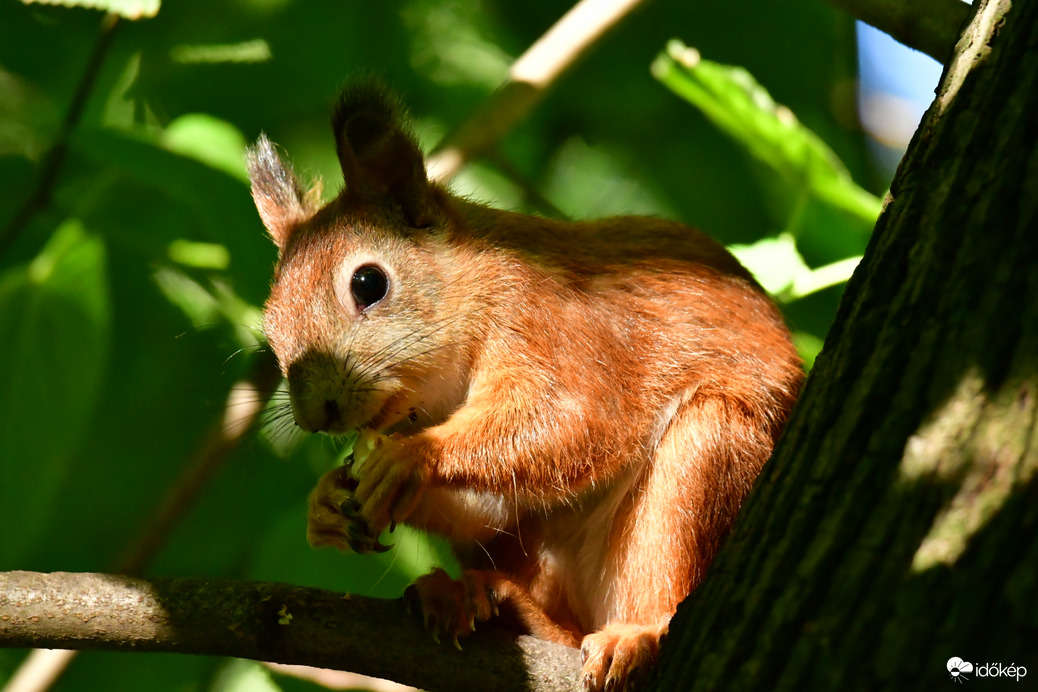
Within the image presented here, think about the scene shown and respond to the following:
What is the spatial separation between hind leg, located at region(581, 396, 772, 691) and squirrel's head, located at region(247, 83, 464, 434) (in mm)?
790

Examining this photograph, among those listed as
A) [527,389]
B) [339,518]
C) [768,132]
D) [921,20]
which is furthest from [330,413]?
[921,20]

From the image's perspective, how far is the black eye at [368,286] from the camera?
10.5ft

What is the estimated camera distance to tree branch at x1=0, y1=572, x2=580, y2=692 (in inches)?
94.9

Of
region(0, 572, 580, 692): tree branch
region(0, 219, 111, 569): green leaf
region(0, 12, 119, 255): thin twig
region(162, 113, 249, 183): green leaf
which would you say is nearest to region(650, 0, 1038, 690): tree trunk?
region(0, 572, 580, 692): tree branch

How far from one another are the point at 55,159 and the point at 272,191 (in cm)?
124

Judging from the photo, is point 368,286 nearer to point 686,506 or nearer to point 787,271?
point 686,506

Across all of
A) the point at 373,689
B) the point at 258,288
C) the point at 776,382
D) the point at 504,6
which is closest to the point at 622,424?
the point at 776,382

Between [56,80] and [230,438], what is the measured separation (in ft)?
6.70

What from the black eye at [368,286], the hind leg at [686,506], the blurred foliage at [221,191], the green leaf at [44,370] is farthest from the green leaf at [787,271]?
the green leaf at [44,370]

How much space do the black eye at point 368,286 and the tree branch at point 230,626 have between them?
1.02 m

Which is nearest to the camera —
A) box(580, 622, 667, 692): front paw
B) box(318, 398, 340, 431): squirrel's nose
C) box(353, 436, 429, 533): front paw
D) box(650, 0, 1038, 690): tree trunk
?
box(650, 0, 1038, 690): tree trunk

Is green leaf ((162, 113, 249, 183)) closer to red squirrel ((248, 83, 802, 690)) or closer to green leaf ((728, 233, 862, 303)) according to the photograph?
red squirrel ((248, 83, 802, 690))

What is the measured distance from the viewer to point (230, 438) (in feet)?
14.1

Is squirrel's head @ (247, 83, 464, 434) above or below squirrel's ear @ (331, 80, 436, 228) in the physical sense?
below
